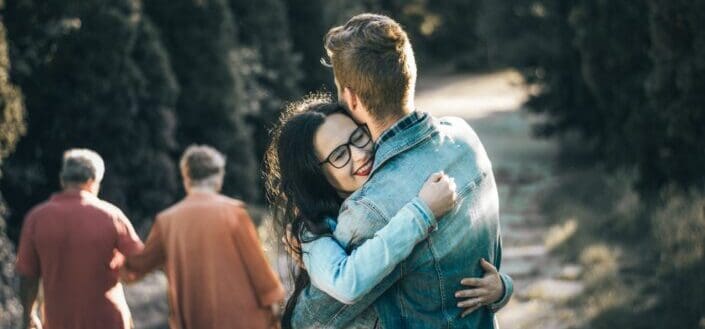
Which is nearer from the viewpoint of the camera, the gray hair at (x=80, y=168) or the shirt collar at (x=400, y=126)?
the shirt collar at (x=400, y=126)

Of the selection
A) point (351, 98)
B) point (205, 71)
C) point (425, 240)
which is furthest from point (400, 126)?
point (205, 71)

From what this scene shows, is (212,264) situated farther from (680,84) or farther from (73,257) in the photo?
(680,84)

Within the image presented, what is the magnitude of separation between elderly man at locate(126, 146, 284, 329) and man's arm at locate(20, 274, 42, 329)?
61 centimetres

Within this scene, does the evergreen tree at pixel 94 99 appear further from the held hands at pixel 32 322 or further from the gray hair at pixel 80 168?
the held hands at pixel 32 322

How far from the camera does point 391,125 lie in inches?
110

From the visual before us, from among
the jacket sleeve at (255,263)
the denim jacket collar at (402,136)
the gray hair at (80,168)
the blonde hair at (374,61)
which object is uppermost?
the blonde hair at (374,61)

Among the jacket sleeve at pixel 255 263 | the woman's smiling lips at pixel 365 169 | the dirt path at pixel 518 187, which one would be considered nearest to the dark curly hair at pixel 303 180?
the woman's smiling lips at pixel 365 169

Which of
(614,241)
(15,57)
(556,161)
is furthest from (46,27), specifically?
(556,161)

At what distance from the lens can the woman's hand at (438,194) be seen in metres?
2.70

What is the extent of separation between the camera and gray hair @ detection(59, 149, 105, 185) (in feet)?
16.5

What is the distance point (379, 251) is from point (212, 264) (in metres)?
2.88

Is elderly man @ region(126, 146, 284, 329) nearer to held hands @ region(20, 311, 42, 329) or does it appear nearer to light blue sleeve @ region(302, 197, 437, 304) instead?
held hands @ region(20, 311, 42, 329)

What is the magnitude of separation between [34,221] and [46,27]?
4813 mm

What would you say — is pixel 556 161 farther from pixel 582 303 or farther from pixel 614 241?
pixel 582 303
